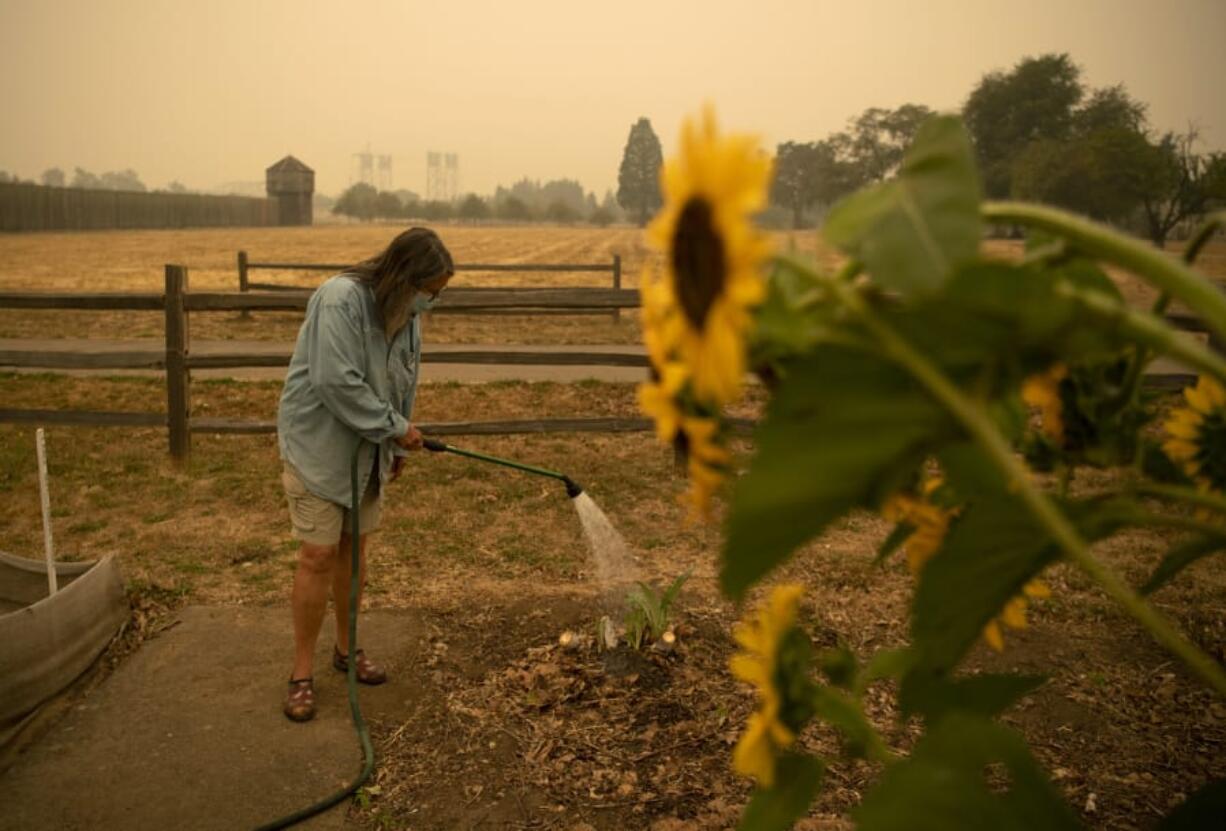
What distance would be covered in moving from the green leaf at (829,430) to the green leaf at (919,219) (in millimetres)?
39

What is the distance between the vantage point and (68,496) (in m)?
6.68

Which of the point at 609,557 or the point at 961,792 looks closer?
the point at 961,792

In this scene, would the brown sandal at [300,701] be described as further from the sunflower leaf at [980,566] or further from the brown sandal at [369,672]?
the sunflower leaf at [980,566]

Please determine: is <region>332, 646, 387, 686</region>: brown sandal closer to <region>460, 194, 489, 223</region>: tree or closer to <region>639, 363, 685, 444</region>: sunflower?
<region>639, 363, 685, 444</region>: sunflower

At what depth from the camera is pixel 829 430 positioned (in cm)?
41

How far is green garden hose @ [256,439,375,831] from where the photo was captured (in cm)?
321

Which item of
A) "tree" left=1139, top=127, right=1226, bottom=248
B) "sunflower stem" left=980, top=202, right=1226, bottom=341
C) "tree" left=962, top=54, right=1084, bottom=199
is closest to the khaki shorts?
"sunflower stem" left=980, top=202, right=1226, bottom=341

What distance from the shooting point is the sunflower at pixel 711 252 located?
0.41 m

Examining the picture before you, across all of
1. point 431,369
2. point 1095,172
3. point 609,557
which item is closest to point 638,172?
point 1095,172

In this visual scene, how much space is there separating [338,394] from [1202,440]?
3.35m

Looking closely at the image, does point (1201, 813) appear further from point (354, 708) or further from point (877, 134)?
point (877, 134)

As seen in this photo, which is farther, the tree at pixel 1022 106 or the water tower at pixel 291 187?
the water tower at pixel 291 187

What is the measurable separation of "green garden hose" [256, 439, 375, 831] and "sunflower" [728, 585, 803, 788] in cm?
Answer: 296

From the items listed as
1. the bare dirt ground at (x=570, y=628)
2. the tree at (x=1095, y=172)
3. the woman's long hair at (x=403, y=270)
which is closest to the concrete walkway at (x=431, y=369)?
the bare dirt ground at (x=570, y=628)
